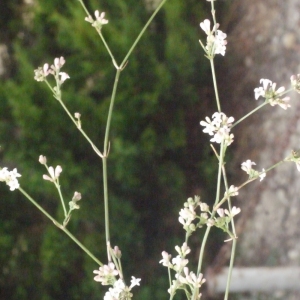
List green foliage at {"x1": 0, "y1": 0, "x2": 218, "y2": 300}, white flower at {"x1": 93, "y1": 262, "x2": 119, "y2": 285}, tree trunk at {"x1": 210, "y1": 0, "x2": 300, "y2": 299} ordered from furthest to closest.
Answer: tree trunk at {"x1": 210, "y1": 0, "x2": 300, "y2": 299}
green foliage at {"x1": 0, "y1": 0, "x2": 218, "y2": 300}
white flower at {"x1": 93, "y1": 262, "x2": 119, "y2": 285}

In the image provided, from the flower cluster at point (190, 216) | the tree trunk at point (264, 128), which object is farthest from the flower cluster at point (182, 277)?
the tree trunk at point (264, 128)

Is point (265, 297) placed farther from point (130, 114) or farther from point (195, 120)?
point (130, 114)

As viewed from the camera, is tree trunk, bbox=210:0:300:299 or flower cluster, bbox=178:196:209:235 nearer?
flower cluster, bbox=178:196:209:235

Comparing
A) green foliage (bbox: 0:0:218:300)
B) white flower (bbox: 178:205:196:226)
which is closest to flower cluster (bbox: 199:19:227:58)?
white flower (bbox: 178:205:196:226)

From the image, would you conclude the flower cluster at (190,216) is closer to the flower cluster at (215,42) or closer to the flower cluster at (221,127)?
the flower cluster at (221,127)

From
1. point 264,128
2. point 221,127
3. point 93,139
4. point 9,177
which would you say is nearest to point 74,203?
point 9,177

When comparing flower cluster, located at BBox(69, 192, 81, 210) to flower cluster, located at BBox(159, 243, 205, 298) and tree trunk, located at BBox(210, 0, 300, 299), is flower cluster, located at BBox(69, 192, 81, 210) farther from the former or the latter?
tree trunk, located at BBox(210, 0, 300, 299)

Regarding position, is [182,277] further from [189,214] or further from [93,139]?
[93,139]

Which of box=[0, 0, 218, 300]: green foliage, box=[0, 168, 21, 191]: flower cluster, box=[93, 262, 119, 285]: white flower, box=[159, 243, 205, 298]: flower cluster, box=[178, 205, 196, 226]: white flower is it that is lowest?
box=[93, 262, 119, 285]: white flower
